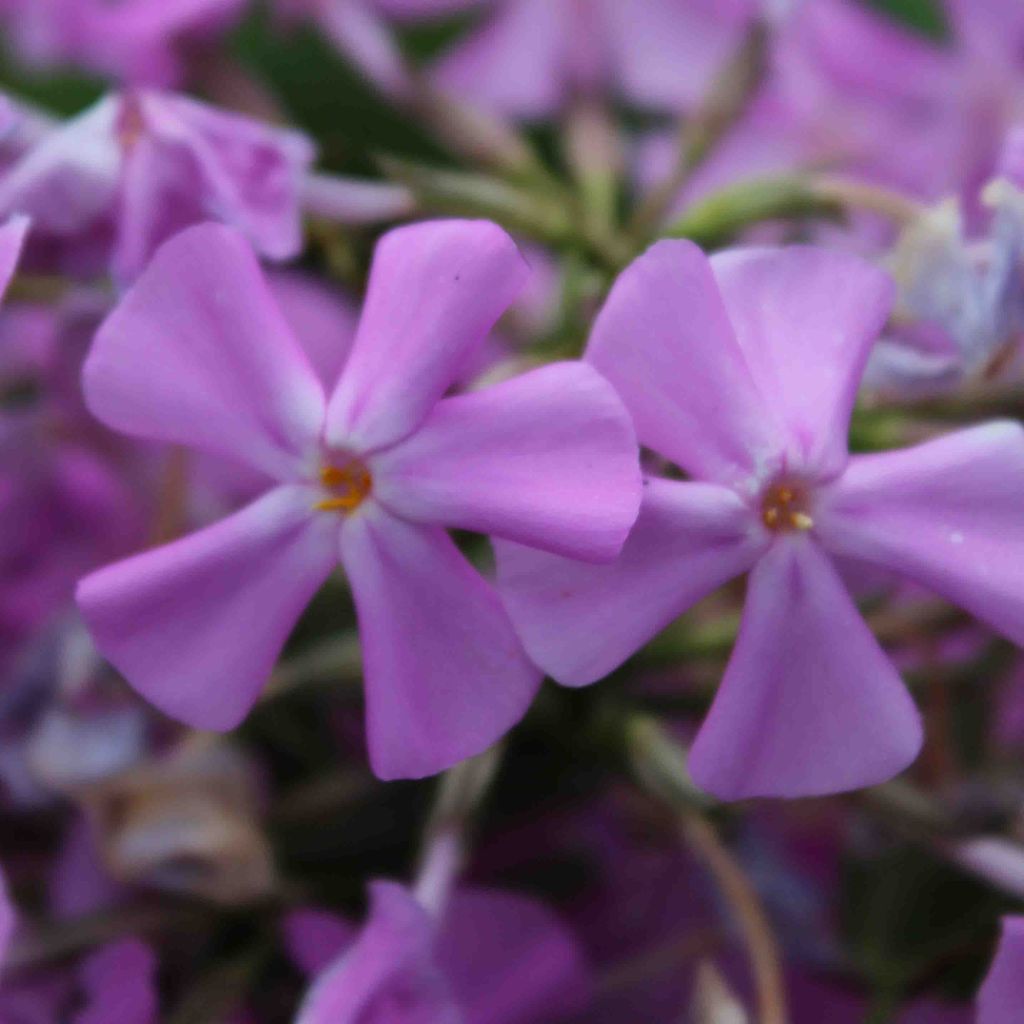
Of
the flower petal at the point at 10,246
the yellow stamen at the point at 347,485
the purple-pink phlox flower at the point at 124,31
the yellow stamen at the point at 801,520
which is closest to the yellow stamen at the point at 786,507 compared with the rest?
the yellow stamen at the point at 801,520

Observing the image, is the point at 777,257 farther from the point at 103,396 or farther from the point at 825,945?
the point at 825,945

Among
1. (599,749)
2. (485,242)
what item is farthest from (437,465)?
(599,749)

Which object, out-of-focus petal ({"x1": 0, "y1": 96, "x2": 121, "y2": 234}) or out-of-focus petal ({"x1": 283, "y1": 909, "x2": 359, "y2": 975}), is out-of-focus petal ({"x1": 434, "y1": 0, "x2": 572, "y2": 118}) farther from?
out-of-focus petal ({"x1": 283, "y1": 909, "x2": 359, "y2": 975})

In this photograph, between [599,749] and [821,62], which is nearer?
[599,749]

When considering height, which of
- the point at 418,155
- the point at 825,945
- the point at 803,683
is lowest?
the point at 825,945

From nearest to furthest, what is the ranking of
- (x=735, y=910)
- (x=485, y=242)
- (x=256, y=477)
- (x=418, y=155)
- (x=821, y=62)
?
(x=485, y=242), (x=735, y=910), (x=256, y=477), (x=821, y=62), (x=418, y=155)

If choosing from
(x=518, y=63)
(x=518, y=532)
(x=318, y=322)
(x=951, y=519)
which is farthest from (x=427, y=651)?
(x=518, y=63)

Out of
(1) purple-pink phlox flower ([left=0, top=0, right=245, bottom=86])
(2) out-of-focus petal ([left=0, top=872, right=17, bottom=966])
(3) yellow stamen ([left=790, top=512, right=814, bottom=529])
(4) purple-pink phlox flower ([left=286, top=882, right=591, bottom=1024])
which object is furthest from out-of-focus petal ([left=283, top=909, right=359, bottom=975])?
(1) purple-pink phlox flower ([left=0, top=0, right=245, bottom=86])

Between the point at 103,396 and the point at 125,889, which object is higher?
the point at 103,396
